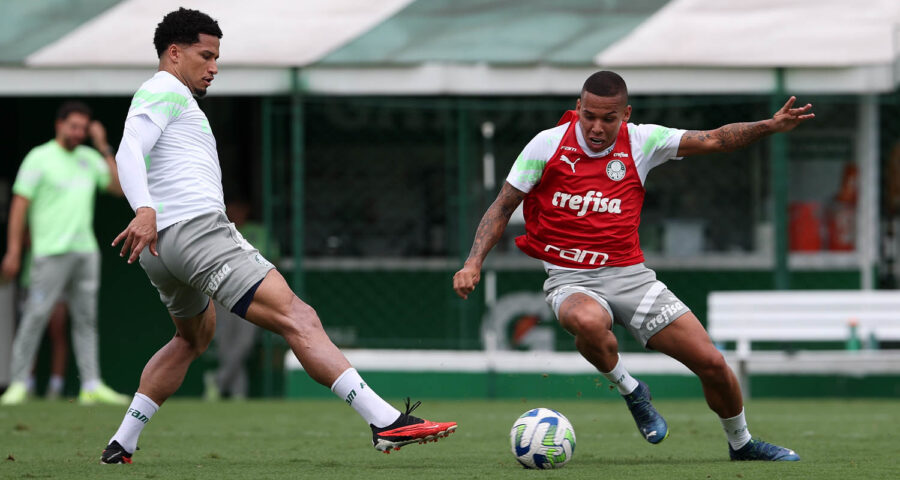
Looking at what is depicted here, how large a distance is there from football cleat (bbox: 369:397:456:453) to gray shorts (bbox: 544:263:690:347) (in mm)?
1008

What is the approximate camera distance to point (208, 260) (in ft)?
18.6

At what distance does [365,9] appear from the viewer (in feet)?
40.1

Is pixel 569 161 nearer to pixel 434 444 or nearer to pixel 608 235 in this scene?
pixel 608 235

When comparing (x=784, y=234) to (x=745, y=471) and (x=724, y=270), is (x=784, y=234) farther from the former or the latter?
(x=745, y=471)

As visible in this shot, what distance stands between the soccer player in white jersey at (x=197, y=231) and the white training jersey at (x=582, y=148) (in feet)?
3.96

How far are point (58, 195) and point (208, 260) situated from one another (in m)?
5.71

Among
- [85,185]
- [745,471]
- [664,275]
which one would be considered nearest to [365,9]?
[85,185]

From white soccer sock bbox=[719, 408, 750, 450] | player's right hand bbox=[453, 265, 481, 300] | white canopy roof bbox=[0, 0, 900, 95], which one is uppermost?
white canopy roof bbox=[0, 0, 900, 95]

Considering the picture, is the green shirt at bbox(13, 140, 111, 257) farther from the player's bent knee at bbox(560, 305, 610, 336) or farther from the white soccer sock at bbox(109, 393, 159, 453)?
the player's bent knee at bbox(560, 305, 610, 336)

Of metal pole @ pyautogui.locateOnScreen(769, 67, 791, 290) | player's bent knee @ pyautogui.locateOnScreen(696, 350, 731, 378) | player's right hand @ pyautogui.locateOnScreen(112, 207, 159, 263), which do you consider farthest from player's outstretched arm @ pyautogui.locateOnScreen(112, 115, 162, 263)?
metal pole @ pyautogui.locateOnScreen(769, 67, 791, 290)

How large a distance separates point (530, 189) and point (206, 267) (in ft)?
5.12

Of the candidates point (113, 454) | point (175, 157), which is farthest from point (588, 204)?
point (113, 454)

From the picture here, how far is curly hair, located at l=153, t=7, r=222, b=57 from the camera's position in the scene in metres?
5.92

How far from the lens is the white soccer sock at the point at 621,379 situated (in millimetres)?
6254
